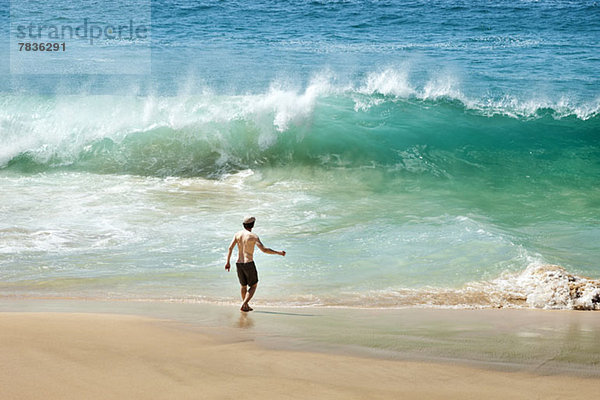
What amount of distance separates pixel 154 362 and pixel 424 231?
6.22 m

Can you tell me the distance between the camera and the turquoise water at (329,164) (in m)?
7.74

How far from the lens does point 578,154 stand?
15258 millimetres

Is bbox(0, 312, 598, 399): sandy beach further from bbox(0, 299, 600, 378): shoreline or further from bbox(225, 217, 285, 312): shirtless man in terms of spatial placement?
bbox(225, 217, 285, 312): shirtless man

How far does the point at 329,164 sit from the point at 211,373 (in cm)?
1112

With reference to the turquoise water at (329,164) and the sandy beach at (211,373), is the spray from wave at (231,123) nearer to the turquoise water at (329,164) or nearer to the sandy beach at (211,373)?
the turquoise water at (329,164)

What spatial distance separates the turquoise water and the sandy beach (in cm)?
222

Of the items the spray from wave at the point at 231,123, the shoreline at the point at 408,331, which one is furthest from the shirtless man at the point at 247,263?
the spray from wave at the point at 231,123

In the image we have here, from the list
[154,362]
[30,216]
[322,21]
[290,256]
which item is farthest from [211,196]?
[322,21]

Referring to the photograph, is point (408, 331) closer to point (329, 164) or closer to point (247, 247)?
point (247, 247)

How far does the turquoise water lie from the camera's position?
7738 mm

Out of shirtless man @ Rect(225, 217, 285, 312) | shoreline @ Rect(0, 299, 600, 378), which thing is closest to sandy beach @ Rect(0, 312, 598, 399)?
shoreline @ Rect(0, 299, 600, 378)

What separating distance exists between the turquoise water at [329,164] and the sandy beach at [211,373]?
7.29 feet

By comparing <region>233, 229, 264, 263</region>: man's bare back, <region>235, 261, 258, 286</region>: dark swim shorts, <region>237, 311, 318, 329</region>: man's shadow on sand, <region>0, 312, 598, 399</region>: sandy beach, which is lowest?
<region>237, 311, 318, 329</region>: man's shadow on sand

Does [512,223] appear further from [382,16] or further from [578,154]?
[382,16]
